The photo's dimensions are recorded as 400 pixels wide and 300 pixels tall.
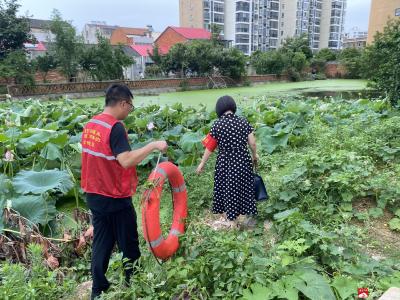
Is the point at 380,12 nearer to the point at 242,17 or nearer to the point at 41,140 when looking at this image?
the point at 242,17

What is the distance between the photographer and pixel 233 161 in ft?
9.59

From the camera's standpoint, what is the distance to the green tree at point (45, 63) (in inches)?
761

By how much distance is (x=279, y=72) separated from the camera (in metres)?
28.6

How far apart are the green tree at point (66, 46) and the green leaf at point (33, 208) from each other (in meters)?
17.5

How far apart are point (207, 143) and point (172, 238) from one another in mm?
957

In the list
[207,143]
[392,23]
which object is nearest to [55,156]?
[207,143]

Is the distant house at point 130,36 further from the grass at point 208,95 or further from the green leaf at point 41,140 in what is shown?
the green leaf at point 41,140

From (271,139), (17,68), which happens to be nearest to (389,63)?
(271,139)

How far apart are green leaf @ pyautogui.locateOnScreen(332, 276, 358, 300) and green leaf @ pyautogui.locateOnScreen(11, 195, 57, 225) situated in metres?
2.42

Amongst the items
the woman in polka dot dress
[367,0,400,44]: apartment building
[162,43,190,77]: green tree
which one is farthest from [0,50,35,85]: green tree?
[367,0,400,44]: apartment building

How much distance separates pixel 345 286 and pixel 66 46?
1964 centimetres

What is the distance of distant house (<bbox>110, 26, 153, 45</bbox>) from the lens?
40.2 meters

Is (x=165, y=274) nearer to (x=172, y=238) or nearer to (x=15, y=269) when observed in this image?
(x=172, y=238)

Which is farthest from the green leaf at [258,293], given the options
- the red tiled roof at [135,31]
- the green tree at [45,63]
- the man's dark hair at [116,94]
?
the red tiled roof at [135,31]
